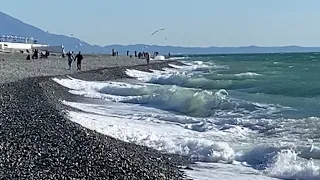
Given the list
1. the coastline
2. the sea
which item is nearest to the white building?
the sea

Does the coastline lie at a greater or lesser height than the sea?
greater

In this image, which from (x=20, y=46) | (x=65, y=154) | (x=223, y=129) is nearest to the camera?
(x=65, y=154)

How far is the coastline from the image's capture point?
29.5ft

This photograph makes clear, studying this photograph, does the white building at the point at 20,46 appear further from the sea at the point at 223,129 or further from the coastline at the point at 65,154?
the coastline at the point at 65,154

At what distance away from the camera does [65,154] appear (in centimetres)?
1023

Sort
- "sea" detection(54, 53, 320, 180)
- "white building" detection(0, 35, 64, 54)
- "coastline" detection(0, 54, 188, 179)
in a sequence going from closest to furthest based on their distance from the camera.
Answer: "coastline" detection(0, 54, 188, 179), "sea" detection(54, 53, 320, 180), "white building" detection(0, 35, 64, 54)

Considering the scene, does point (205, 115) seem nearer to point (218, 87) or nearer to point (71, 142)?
point (71, 142)

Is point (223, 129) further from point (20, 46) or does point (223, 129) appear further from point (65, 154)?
point (20, 46)

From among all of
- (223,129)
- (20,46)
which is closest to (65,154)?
(223,129)

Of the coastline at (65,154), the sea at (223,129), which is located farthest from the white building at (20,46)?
the coastline at (65,154)

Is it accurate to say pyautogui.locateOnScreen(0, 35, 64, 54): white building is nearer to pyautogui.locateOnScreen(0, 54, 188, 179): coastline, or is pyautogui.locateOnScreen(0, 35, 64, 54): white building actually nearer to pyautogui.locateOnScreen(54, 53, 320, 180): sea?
pyautogui.locateOnScreen(54, 53, 320, 180): sea

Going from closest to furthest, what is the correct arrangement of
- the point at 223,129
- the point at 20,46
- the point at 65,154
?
the point at 65,154 → the point at 223,129 → the point at 20,46

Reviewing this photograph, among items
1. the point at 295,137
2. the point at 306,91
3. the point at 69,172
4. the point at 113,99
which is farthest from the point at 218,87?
the point at 69,172

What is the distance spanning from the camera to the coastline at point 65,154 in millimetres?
8996
